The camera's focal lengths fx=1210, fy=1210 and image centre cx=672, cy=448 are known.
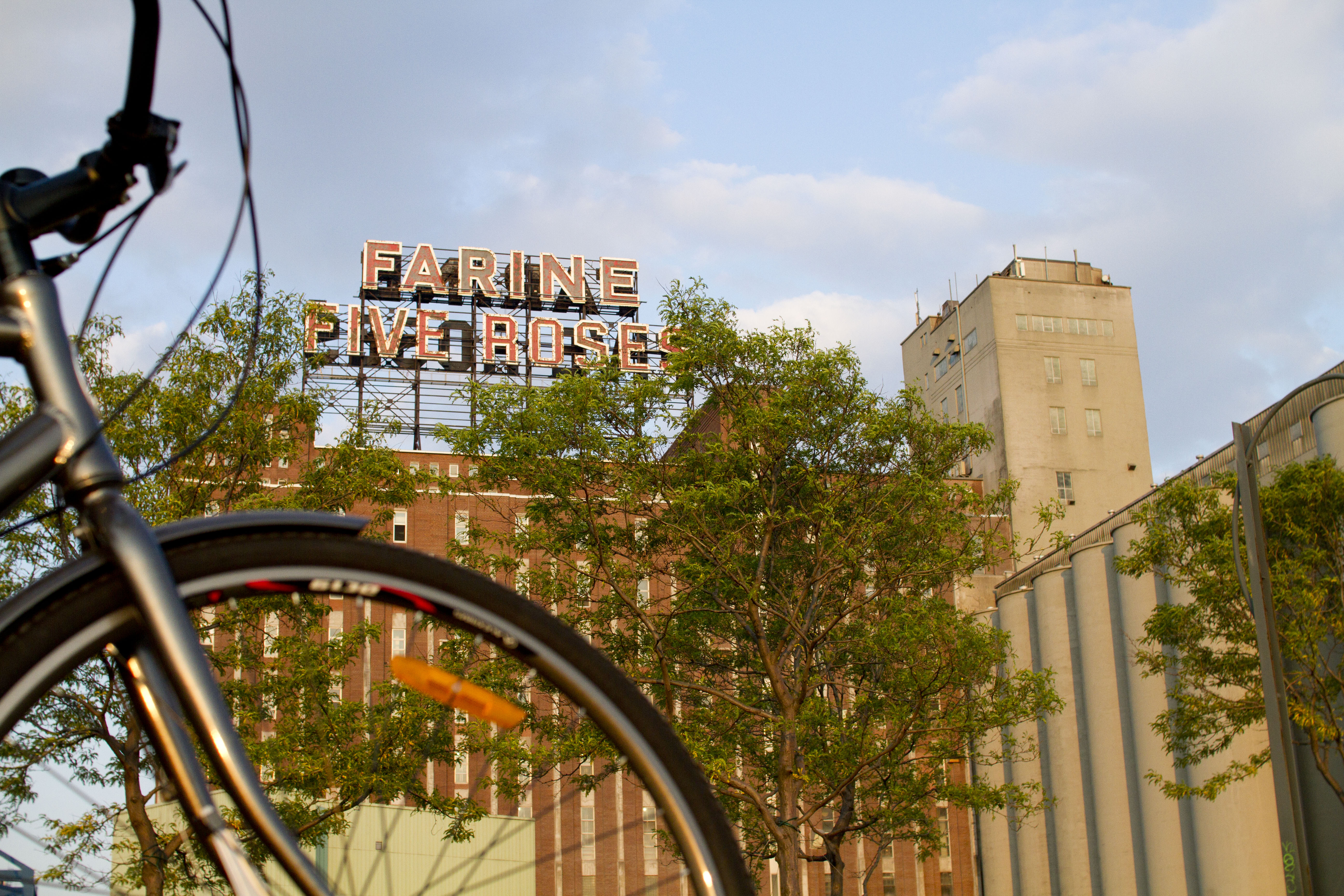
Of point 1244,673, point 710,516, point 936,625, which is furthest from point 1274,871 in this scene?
point 710,516

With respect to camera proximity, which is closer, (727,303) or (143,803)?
(143,803)

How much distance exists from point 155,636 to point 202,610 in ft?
0.78

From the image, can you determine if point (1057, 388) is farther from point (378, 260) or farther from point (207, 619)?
A: point (207, 619)

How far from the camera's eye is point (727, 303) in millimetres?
25672

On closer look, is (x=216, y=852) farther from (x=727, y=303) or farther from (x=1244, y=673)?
(x=1244, y=673)

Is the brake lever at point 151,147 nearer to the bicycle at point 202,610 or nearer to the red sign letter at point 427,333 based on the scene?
the bicycle at point 202,610

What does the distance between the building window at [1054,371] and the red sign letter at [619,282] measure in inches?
1176

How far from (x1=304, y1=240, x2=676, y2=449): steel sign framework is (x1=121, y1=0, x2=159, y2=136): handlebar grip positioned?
51.5m

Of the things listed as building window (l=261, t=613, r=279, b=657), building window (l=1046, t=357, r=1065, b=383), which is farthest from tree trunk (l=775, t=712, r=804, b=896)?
building window (l=1046, t=357, r=1065, b=383)

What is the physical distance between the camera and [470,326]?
56.7 meters

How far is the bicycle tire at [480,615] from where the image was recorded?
1.83m

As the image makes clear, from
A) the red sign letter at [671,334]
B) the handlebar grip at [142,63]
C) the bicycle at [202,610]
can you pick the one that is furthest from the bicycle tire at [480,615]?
the red sign letter at [671,334]

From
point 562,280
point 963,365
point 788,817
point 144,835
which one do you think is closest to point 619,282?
point 562,280

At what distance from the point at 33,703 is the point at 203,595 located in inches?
10.9
